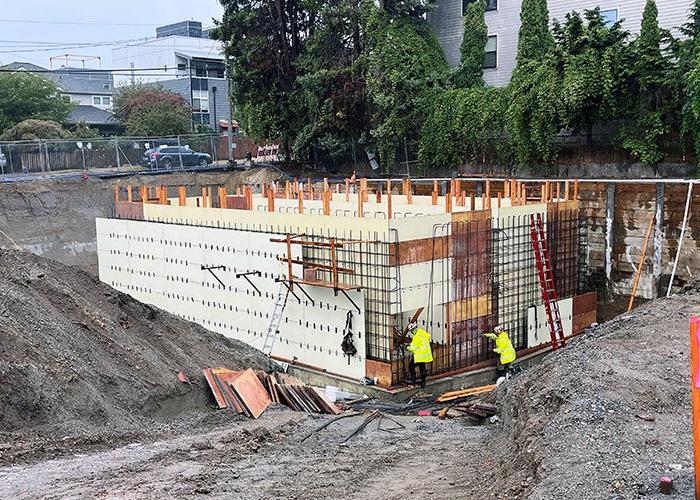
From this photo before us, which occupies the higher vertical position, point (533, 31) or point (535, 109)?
point (533, 31)

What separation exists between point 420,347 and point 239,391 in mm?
3764

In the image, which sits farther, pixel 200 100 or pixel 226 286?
pixel 200 100

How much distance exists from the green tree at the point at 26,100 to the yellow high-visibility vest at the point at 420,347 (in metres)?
37.3

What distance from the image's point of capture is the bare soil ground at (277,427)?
235 inches

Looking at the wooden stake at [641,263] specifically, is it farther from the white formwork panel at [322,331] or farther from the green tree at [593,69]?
the white formwork panel at [322,331]

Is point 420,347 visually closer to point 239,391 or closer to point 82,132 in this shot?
point 239,391

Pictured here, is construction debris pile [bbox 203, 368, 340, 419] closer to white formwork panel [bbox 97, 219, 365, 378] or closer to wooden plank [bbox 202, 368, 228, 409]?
wooden plank [bbox 202, 368, 228, 409]

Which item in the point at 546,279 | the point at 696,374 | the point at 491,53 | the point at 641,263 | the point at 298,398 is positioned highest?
the point at 491,53

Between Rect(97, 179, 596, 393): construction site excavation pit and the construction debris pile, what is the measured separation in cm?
261

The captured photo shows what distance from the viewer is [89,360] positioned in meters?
9.81

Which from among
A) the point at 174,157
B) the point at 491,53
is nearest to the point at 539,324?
the point at 491,53


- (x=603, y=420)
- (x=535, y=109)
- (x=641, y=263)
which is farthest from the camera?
(x=535, y=109)

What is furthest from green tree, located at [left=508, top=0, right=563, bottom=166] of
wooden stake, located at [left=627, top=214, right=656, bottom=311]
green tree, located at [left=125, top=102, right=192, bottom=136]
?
green tree, located at [left=125, top=102, right=192, bottom=136]

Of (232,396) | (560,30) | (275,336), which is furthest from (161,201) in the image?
(560,30)
